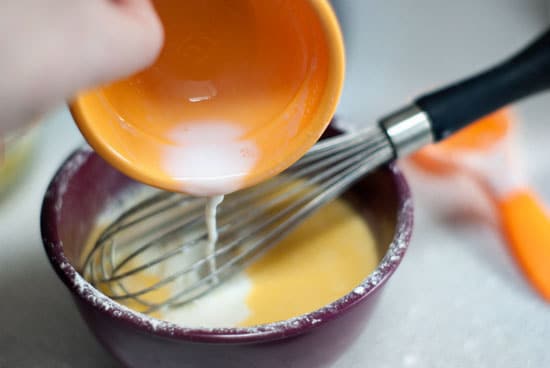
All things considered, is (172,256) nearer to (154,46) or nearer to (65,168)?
(65,168)

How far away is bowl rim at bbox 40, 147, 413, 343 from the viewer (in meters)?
0.35

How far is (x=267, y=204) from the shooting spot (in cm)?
49

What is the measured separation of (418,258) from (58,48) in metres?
0.38

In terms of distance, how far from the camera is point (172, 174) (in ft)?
1.20

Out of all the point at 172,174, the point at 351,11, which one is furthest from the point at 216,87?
the point at 351,11

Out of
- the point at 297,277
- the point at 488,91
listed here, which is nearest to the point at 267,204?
the point at 297,277

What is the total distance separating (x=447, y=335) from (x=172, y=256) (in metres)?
0.21

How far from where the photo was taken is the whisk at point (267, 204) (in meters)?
0.46

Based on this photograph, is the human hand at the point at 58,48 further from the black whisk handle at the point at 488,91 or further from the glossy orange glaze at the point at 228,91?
the black whisk handle at the point at 488,91

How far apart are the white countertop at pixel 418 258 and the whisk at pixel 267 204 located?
63 mm

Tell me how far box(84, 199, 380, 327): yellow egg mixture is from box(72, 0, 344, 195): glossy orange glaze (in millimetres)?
116

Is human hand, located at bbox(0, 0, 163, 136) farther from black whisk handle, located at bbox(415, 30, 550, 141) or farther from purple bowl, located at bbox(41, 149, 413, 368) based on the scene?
black whisk handle, located at bbox(415, 30, 550, 141)

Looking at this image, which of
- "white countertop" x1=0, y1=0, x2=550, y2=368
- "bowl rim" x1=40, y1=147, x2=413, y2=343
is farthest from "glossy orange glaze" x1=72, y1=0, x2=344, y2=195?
"white countertop" x1=0, y1=0, x2=550, y2=368

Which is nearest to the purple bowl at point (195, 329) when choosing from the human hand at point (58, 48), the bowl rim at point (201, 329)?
the bowl rim at point (201, 329)
